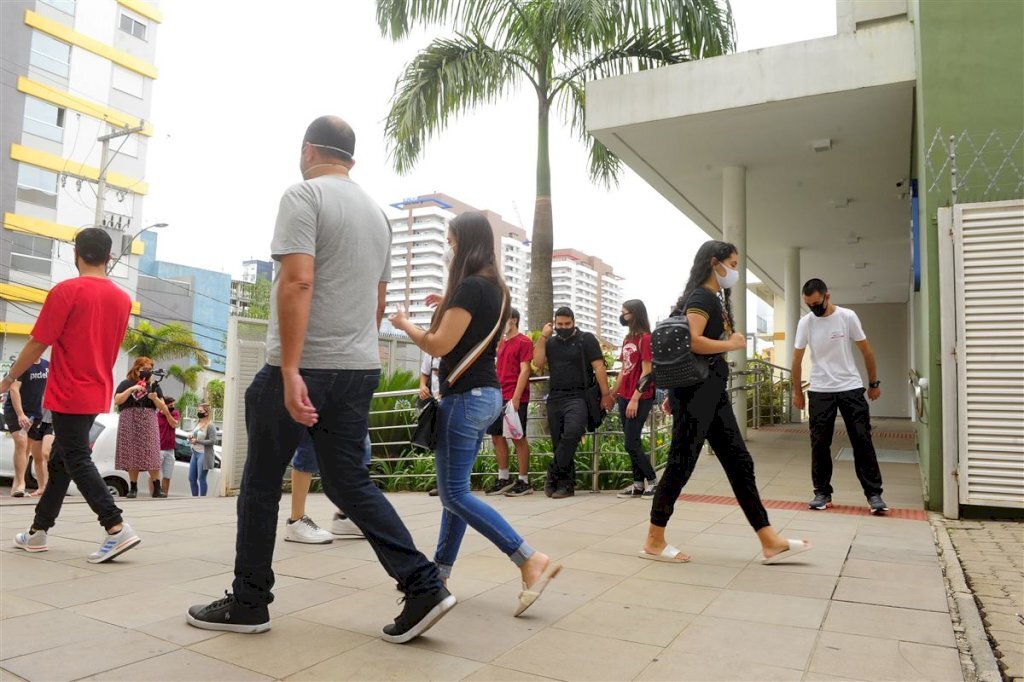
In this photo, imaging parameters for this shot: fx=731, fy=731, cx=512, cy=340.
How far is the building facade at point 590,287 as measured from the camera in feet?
367

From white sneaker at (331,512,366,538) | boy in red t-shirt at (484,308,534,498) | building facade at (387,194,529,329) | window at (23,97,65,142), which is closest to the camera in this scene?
white sneaker at (331,512,366,538)

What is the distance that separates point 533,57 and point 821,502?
7551 mm

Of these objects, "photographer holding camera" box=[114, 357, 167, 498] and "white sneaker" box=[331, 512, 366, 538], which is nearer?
"white sneaker" box=[331, 512, 366, 538]

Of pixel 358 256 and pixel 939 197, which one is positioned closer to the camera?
pixel 358 256

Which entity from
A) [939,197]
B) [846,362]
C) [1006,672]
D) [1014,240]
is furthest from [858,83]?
[1006,672]

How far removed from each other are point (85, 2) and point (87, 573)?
37556 mm

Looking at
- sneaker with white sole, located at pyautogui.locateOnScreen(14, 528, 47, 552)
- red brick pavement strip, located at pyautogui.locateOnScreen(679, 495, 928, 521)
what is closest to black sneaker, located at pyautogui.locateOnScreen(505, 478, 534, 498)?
red brick pavement strip, located at pyautogui.locateOnScreen(679, 495, 928, 521)

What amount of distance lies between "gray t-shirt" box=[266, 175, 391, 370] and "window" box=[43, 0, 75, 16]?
3672 centimetres

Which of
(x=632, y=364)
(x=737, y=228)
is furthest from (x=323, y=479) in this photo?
(x=737, y=228)

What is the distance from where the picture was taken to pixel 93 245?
4.05 meters

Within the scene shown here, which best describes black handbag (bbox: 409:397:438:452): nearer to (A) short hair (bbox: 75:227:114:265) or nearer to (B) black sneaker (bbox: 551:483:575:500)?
(A) short hair (bbox: 75:227:114:265)

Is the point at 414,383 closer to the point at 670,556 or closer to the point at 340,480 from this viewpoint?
the point at 670,556

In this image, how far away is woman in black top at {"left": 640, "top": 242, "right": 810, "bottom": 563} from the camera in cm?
392

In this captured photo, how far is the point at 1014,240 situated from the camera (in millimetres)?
5234
